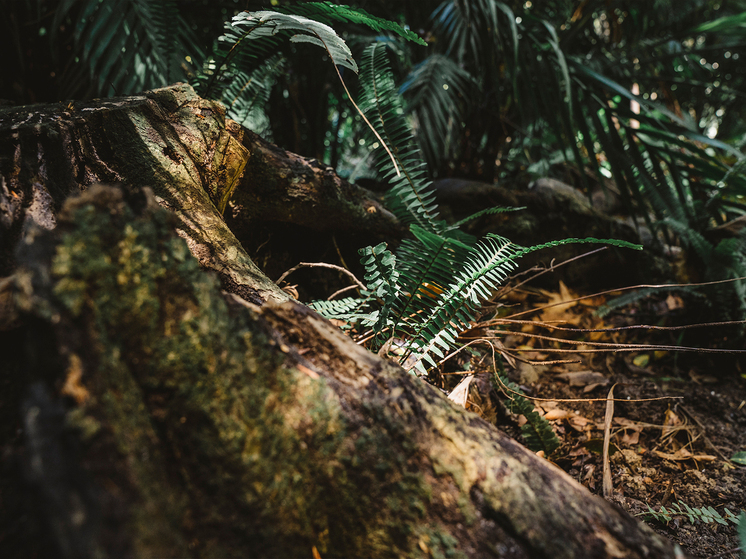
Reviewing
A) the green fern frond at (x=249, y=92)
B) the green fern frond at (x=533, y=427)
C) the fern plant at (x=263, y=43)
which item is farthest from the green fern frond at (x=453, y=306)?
the green fern frond at (x=249, y=92)

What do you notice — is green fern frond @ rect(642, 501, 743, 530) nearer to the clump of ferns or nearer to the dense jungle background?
the dense jungle background

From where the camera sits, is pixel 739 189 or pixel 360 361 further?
pixel 739 189

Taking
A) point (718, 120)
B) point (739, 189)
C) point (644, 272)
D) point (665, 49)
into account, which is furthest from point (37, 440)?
point (718, 120)

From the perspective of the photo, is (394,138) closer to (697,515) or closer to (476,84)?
(476,84)

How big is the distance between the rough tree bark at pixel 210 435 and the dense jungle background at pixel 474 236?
1 centimetres

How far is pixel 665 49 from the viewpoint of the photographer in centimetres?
359

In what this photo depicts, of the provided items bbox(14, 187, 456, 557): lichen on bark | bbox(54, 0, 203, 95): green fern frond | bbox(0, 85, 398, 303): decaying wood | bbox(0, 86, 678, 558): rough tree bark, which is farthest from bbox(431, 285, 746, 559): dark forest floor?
bbox(54, 0, 203, 95): green fern frond

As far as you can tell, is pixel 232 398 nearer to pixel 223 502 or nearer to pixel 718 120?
pixel 223 502

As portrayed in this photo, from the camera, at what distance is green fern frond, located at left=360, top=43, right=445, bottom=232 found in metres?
1.53

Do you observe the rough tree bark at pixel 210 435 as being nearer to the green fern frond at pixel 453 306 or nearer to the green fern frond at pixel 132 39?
the green fern frond at pixel 453 306

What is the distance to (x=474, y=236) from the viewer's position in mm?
1450

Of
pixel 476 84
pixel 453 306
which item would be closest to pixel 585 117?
pixel 476 84

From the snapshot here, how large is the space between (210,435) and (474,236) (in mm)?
1211

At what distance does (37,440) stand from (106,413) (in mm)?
61
